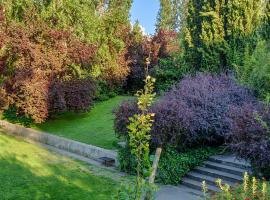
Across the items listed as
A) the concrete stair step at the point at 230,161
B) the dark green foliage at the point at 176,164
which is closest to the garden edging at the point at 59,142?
the dark green foliage at the point at 176,164

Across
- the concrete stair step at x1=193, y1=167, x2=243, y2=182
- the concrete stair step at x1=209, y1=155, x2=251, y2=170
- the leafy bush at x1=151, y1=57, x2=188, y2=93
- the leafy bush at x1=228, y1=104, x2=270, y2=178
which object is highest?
the leafy bush at x1=151, y1=57, x2=188, y2=93

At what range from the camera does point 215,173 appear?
1012 centimetres

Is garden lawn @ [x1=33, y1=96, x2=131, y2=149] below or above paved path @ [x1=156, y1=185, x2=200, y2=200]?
above

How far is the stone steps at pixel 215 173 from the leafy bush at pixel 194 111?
79 centimetres

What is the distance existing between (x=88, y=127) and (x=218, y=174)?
23.6 ft

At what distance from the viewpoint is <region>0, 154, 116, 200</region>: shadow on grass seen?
8672mm

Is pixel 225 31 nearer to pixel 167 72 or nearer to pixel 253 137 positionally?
pixel 167 72

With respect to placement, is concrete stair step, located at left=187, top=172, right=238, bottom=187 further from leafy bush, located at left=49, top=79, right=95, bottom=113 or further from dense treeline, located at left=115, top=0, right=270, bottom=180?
leafy bush, located at left=49, top=79, right=95, bottom=113

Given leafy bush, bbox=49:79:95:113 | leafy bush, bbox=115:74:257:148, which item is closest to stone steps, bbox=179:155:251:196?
leafy bush, bbox=115:74:257:148

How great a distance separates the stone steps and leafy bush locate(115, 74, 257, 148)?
79 cm

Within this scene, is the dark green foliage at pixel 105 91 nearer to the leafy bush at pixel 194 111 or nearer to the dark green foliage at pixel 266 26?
the leafy bush at pixel 194 111

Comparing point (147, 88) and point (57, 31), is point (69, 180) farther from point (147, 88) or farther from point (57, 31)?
point (57, 31)

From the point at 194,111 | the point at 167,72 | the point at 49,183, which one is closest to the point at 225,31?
the point at 194,111

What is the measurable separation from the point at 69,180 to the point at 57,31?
826cm
